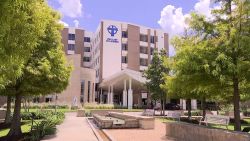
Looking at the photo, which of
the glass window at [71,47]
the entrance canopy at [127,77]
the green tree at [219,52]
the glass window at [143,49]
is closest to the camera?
the green tree at [219,52]

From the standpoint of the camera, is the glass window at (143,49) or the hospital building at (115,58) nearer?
the hospital building at (115,58)

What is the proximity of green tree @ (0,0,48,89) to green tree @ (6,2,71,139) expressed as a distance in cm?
769

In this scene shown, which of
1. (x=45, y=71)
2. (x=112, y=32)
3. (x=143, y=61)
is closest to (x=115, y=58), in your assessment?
(x=112, y=32)

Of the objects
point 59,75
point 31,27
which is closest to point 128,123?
point 59,75

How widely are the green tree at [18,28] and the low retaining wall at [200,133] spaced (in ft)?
21.1

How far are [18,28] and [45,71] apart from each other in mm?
8452

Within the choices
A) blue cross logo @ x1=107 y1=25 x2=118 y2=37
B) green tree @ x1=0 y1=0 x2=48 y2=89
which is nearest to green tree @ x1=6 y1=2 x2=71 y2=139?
green tree @ x1=0 y1=0 x2=48 y2=89

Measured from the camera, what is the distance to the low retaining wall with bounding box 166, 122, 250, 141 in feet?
33.5

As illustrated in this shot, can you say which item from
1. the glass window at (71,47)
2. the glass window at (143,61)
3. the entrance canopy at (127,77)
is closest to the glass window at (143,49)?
the glass window at (143,61)

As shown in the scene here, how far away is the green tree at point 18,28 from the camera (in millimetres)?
6004

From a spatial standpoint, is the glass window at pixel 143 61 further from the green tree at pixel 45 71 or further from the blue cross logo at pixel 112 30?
the green tree at pixel 45 71

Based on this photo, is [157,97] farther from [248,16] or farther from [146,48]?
[146,48]

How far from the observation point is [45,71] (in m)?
15.2

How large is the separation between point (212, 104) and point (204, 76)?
5766cm
